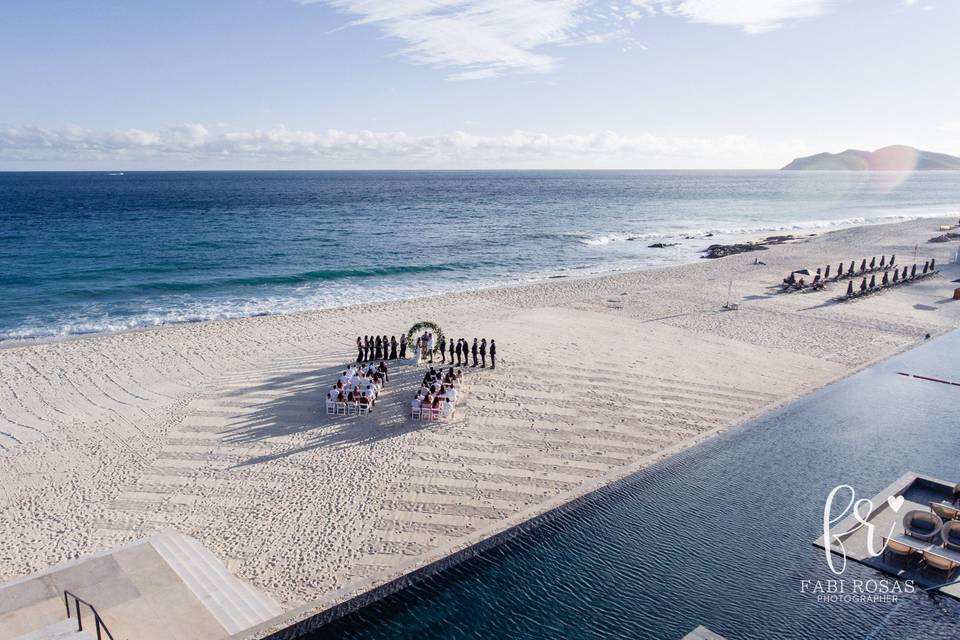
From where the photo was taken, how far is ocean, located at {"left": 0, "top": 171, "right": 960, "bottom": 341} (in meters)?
31.5

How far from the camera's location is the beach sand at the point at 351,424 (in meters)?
10.8

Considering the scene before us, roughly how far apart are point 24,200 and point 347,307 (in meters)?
91.5

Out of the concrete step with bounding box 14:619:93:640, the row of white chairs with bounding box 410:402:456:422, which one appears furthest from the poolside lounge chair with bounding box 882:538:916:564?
the concrete step with bounding box 14:619:93:640

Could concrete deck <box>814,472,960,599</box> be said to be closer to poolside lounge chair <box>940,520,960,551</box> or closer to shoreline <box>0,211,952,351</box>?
poolside lounge chair <box>940,520,960,551</box>

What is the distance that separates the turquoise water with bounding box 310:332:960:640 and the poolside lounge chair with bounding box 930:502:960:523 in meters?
1.24

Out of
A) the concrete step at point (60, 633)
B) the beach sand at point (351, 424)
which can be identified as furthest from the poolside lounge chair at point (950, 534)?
the concrete step at point (60, 633)

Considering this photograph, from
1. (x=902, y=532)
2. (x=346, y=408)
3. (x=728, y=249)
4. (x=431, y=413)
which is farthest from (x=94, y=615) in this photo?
(x=728, y=249)

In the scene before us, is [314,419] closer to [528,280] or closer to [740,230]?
[528,280]

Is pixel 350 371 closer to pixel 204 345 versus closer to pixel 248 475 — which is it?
pixel 248 475

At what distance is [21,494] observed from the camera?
40.2ft

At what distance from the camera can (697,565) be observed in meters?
9.73

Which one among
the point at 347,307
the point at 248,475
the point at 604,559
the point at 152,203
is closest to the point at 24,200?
the point at 152,203

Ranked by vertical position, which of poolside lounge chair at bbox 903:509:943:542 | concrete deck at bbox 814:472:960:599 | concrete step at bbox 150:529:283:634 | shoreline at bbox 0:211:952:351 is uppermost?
shoreline at bbox 0:211:952:351

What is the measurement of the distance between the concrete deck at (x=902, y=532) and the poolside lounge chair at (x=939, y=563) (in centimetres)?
7
